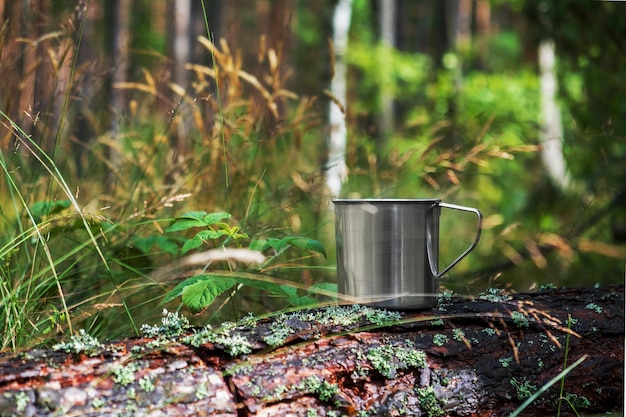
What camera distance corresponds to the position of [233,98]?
2461 millimetres

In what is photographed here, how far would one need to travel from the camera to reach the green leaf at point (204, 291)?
1.32 m

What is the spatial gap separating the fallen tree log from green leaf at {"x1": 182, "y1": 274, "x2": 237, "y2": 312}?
0.04 meters

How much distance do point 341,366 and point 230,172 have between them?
3.64 feet

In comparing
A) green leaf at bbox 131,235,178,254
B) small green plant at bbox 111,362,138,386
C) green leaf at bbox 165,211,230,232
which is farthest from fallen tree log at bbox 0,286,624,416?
green leaf at bbox 131,235,178,254

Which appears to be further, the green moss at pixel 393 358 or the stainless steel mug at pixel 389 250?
the stainless steel mug at pixel 389 250

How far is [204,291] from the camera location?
1368 millimetres

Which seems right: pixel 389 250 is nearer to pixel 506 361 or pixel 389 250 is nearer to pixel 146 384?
pixel 506 361

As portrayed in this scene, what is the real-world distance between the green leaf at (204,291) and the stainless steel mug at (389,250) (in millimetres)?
260

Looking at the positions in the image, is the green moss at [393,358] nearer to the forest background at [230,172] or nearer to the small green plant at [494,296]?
the forest background at [230,172]

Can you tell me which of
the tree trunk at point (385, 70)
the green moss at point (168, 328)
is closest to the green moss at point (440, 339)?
the green moss at point (168, 328)

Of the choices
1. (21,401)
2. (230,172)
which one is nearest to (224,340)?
(21,401)

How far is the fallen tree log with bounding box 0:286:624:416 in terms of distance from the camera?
1093 millimetres

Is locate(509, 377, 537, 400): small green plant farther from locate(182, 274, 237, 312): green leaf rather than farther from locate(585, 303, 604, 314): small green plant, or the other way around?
locate(182, 274, 237, 312): green leaf

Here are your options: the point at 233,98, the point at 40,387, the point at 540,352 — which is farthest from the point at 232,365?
the point at 233,98
